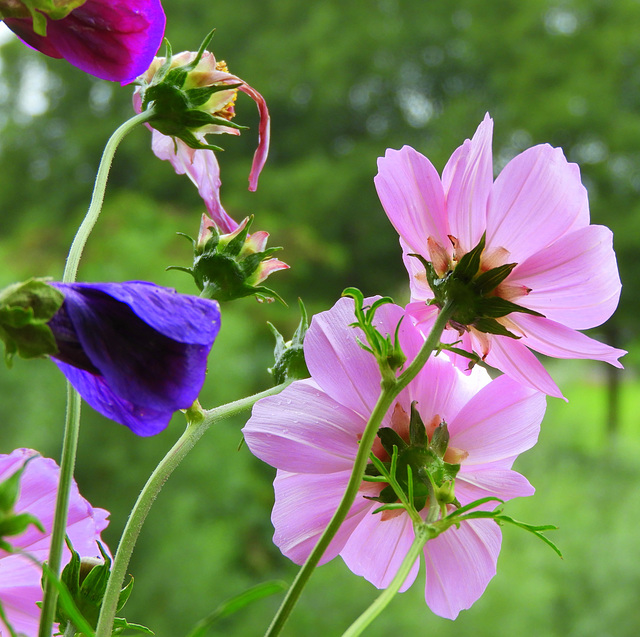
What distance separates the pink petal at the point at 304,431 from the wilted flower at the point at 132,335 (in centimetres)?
5

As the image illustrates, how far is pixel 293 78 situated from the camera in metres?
4.55

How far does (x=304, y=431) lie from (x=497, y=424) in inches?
1.7

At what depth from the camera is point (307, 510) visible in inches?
7.1

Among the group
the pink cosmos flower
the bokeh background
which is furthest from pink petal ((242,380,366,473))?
the bokeh background

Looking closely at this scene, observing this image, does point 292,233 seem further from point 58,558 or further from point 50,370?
point 58,558

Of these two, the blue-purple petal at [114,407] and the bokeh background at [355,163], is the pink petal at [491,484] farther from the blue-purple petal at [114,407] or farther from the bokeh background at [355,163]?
the bokeh background at [355,163]

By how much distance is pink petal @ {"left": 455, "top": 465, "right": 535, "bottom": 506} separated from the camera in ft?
0.58

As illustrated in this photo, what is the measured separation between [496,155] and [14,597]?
4.47m

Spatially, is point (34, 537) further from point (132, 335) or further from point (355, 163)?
point (355, 163)

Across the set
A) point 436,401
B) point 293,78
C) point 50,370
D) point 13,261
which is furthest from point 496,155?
point 436,401

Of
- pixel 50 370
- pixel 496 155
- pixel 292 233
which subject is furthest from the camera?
pixel 496 155

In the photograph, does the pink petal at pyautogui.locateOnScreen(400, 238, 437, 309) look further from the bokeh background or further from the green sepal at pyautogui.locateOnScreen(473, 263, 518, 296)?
the bokeh background

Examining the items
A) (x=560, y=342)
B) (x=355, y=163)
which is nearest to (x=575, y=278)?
(x=560, y=342)

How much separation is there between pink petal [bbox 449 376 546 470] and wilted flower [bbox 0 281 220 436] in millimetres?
79
